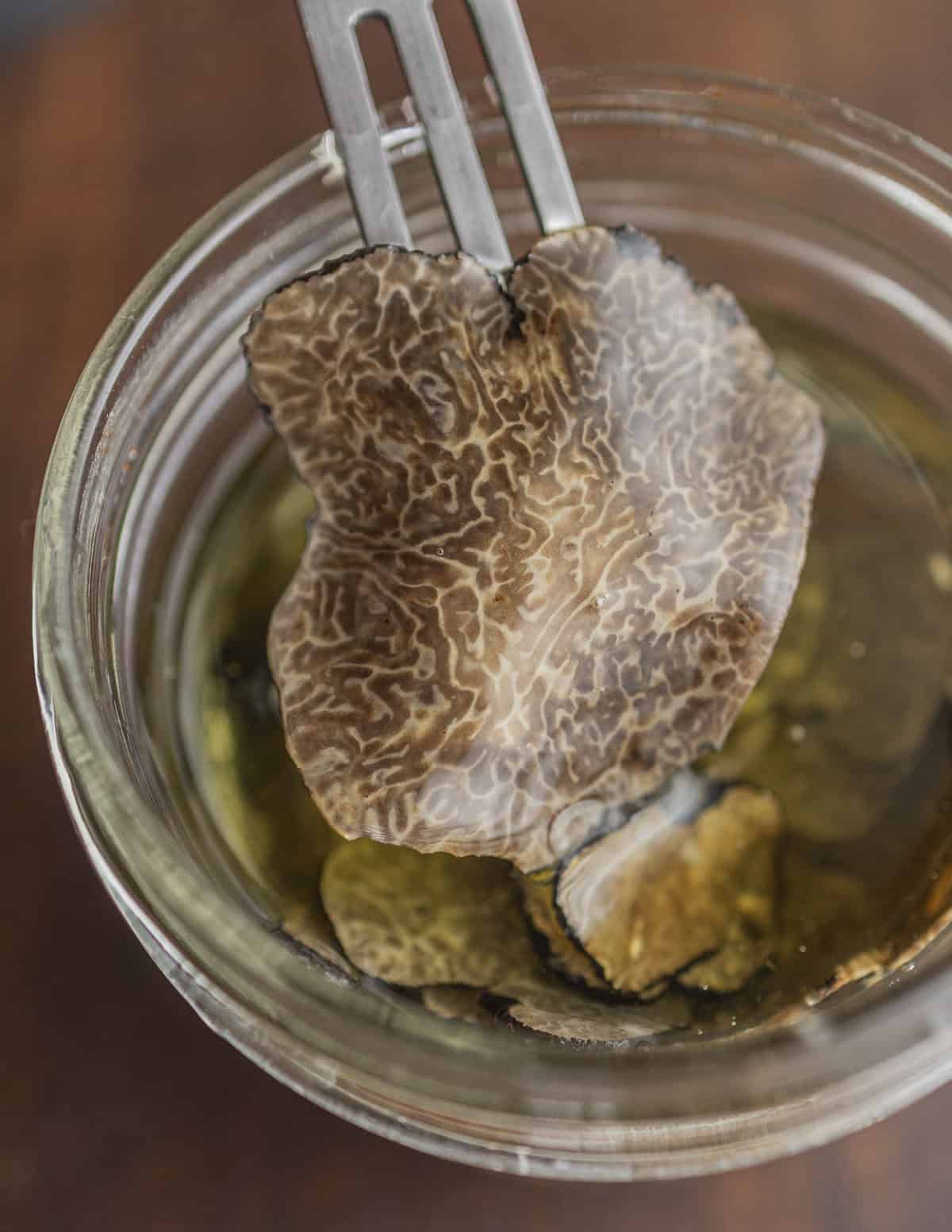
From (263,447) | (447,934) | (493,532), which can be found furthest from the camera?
(263,447)

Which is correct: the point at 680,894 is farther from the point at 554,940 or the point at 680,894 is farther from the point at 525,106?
the point at 525,106

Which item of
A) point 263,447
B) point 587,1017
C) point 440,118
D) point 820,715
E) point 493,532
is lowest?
point 587,1017

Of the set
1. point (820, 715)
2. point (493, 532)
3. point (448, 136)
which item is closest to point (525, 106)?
point (448, 136)

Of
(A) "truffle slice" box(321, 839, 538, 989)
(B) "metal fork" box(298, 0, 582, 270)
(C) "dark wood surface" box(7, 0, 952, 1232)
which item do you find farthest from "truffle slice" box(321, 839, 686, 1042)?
(B) "metal fork" box(298, 0, 582, 270)

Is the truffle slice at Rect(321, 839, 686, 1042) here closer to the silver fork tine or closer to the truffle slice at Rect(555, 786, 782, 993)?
the truffle slice at Rect(555, 786, 782, 993)

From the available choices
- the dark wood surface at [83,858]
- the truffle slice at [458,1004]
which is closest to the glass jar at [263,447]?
the truffle slice at [458,1004]

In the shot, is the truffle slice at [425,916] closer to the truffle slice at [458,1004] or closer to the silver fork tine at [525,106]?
the truffle slice at [458,1004]
